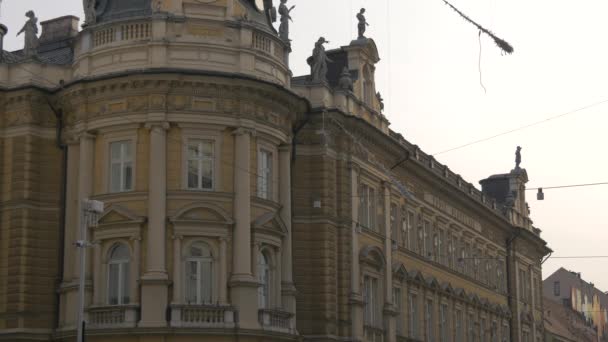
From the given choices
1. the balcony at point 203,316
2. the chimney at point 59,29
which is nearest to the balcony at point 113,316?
the balcony at point 203,316

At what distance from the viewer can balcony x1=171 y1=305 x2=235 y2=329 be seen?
38875 mm

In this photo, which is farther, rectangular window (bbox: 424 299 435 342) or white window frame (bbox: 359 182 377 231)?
rectangular window (bbox: 424 299 435 342)

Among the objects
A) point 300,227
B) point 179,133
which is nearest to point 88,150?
point 179,133

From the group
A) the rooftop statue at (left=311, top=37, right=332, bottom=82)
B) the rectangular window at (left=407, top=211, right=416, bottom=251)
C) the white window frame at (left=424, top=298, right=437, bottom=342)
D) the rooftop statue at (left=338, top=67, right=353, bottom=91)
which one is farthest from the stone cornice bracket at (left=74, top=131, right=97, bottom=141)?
the white window frame at (left=424, top=298, right=437, bottom=342)

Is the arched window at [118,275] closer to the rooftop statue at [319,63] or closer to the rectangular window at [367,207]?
the rooftop statue at [319,63]

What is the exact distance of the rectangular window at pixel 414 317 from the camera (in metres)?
54.3

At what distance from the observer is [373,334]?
4800cm

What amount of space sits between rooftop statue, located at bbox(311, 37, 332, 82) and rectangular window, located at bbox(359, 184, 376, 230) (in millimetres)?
5078

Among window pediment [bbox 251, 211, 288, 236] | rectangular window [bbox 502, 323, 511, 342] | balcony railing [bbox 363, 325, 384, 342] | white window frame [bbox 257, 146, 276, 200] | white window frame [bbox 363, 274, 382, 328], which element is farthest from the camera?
rectangular window [bbox 502, 323, 511, 342]

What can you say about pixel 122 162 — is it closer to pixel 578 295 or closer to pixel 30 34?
pixel 30 34

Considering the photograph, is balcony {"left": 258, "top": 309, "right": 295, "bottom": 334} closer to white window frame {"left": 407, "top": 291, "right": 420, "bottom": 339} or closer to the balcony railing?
the balcony railing

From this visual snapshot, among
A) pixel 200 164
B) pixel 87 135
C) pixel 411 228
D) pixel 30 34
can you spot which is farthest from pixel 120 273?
pixel 411 228

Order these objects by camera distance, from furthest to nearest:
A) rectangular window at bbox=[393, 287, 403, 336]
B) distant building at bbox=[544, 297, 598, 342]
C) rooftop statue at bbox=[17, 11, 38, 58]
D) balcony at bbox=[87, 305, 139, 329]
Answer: distant building at bbox=[544, 297, 598, 342], rectangular window at bbox=[393, 287, 403, 336], rooftop statue at bbox=[17, 11, 38, 58], balcony at bbox=[87, 305, 139, 329]

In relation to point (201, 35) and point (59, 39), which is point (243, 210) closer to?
point (201, 35)
